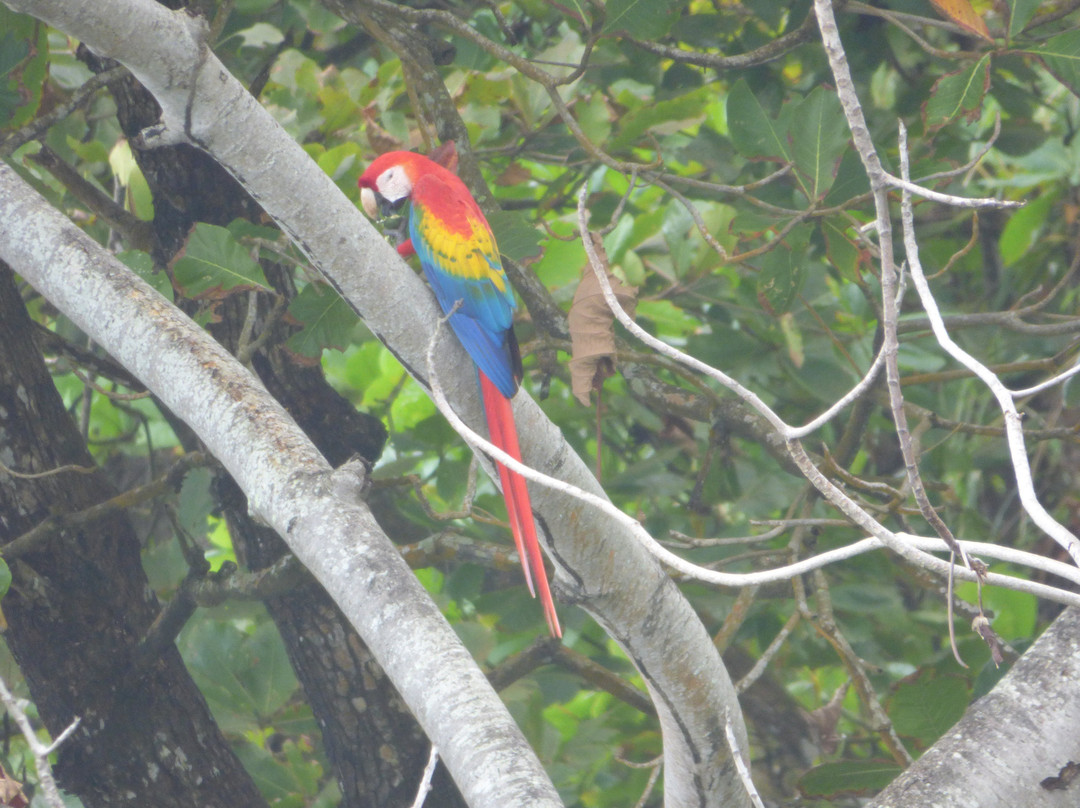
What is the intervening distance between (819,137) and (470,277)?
764 mm

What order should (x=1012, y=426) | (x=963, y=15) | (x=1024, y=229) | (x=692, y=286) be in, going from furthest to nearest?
(x=1024, y=229) < (x=692, y=286) < (x=963, y=15) < (x=1012, y=426)

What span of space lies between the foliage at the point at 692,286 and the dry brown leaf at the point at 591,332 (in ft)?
1.35

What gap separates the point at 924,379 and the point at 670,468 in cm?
102

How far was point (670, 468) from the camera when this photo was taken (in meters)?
3.07

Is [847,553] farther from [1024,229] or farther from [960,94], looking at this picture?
[1024,229]

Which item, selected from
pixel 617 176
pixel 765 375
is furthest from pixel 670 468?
pixel 617 176

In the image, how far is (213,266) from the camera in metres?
1.95

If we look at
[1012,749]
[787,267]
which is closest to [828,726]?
[787,267]

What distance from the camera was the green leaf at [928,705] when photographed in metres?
1.93

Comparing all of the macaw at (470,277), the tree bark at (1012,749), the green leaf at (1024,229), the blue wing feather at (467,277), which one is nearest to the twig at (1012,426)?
the tree bark at (1012,749)

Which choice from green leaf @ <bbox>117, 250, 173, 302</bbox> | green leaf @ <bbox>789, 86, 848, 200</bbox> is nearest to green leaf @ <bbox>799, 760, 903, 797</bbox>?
green leaf @ <bbox>789, 86, 848, 200</bbox>

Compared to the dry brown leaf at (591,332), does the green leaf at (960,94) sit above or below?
above

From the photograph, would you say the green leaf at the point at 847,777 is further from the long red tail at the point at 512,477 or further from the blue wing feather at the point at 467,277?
the blue wing feather at the point at 467,277

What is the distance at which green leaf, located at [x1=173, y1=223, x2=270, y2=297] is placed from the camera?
1933 millimetres
